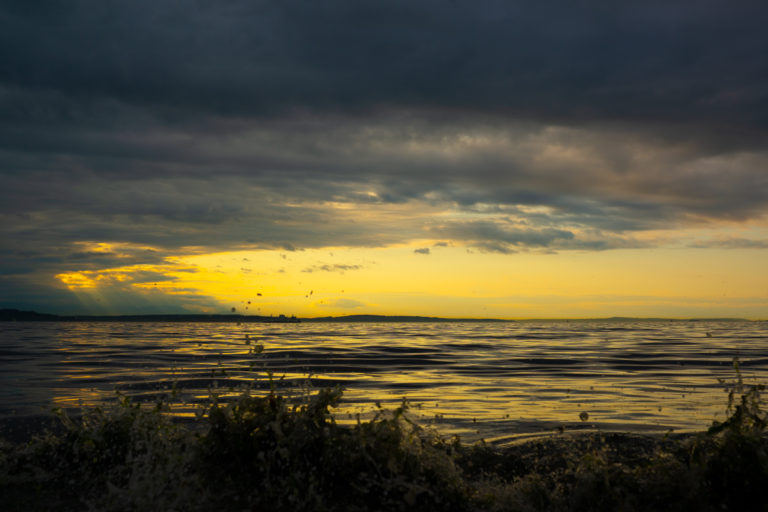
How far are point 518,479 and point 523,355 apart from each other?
22.4 meters

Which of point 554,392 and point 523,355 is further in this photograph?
point 523,355

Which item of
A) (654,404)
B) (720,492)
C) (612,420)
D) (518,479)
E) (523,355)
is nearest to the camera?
(720,492)

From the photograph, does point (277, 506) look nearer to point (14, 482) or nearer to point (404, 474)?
point (404, 474)

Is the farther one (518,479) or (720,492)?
(518,479)

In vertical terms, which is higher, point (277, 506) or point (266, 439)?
point (266, 439)

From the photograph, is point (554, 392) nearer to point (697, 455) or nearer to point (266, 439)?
point (697, 455)

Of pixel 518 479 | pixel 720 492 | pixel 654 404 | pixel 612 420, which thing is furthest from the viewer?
pixel 654 404

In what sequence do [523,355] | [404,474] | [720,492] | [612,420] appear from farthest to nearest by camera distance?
1. [523,355]
2. [612,420]
3. [404,474]
4. [720,492]

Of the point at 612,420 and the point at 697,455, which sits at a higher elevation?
the point at 697,455

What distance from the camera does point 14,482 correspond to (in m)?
6.27

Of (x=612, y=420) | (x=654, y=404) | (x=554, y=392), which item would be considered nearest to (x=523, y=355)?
(x=554, y=392)

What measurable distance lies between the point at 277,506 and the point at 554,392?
35.7ft

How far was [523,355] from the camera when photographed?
28266 mm

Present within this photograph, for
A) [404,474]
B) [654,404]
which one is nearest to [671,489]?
[404,474]
